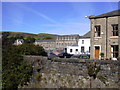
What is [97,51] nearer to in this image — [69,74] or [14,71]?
[69,74]

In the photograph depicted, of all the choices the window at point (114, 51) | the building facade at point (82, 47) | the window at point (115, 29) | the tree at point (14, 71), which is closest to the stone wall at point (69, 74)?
the tree at point (14, 71)

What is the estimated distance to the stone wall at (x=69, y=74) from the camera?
311 inches

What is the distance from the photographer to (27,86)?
10.0 m

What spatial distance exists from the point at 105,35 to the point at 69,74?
34.3 feet

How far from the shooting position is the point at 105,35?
1786 centimetres

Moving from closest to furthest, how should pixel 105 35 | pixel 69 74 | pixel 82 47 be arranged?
1. pixel 69 74
2. pixel 105 35
3. pixel 82 47

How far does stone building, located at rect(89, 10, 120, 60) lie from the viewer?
56.5 ft

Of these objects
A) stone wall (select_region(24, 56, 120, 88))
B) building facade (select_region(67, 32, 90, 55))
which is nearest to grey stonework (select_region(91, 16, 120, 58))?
stone wall (select_region(24, 56, 120, 88))

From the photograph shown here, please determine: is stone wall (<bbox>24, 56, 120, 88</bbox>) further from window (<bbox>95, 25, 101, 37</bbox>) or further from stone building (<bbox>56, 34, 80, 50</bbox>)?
stone building (<bbox>56, 34, 80, 50</bbox>)

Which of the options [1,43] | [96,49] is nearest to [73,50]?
[96,49]

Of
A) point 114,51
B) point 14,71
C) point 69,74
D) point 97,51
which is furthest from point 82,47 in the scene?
point 69,74

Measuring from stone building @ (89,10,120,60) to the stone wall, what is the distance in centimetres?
945

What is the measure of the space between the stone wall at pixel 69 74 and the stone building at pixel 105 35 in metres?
9.45

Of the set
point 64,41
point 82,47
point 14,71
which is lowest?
point 14,71
